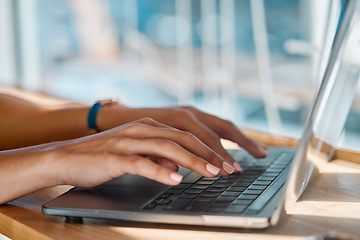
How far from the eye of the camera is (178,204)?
498mm

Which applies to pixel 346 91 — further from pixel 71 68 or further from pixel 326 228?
pixel 71 68

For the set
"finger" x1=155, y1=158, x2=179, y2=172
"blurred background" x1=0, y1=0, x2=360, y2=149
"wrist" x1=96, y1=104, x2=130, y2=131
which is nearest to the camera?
"finger" x1=155, y1=158, x2=179, y2=172

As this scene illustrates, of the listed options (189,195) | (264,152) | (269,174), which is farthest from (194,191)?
(264,152)

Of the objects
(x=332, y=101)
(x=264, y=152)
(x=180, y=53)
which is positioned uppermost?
(x=332, y=101)

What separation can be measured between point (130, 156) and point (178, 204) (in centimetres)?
7

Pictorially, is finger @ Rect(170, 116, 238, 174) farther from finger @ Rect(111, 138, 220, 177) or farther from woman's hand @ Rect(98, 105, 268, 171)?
finger @ Rect(111, 138, 220, 177)

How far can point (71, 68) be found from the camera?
5434 mm

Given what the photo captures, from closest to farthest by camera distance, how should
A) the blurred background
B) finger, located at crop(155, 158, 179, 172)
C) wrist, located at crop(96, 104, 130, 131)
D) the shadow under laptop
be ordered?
the shadow under laptop, finger, located at crop(155, 158, 179, 172), wrist, located at crop(96, 104, 130, 131), the blurred background

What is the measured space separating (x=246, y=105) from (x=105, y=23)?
175cm

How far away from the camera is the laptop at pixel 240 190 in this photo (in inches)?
18.1

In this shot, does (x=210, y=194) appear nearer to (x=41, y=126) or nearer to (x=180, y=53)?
(x=41, y=126)

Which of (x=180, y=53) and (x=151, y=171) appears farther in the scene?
(x=180, y=53)

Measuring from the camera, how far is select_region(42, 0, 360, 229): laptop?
461mm

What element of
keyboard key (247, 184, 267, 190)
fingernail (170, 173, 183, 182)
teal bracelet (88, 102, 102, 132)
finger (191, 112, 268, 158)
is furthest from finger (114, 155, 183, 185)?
teal bracelet (88, 102, 102, 132)
